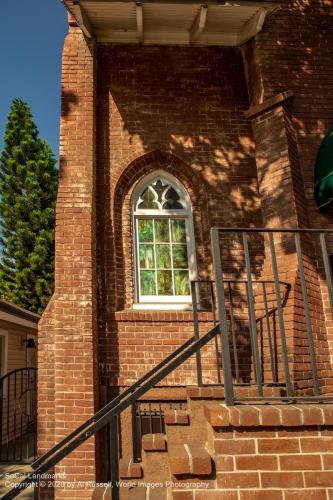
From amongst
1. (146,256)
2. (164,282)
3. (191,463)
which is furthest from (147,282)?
(191,463)

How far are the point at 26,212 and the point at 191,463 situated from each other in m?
21.3

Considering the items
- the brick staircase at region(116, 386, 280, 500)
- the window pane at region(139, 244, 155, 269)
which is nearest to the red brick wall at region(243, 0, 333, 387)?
the window pane at region(139, 244, 155, 269)

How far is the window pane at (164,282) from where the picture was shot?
20.8 feet

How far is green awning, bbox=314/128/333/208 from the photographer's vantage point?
5676 millimetres

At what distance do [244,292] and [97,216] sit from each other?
8.23 ft

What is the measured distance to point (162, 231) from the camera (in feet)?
21.5

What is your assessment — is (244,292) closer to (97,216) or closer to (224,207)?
(224,207)

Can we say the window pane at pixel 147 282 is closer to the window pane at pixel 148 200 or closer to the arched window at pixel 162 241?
the arched window at pixel 162 241

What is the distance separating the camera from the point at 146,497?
317cm

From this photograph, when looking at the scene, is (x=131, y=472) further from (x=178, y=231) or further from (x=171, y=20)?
(x=171, y=20)

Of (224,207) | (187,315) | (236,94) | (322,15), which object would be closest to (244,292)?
(187,315)

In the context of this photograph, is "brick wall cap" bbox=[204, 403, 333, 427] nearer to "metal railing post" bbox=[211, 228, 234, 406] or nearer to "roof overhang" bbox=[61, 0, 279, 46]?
"metal railing post" bbox=[211, 228, 234, 406]

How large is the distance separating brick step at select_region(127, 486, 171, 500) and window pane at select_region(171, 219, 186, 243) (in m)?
3.81

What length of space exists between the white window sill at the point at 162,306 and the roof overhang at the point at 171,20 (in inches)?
176
